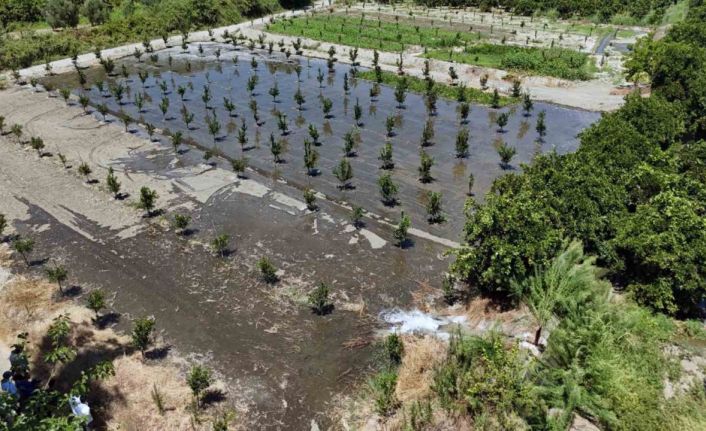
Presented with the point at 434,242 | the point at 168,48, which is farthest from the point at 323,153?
the point at 168,48

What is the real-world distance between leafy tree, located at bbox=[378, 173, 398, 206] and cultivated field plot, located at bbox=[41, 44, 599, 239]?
192 mm

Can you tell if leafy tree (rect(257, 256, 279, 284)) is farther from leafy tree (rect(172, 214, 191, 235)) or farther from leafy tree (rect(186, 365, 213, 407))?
leafy tree (rect(186, 365, 213, 407))

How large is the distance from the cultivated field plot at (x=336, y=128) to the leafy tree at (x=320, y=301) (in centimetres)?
519

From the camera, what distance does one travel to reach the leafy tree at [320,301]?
1334 centimetres

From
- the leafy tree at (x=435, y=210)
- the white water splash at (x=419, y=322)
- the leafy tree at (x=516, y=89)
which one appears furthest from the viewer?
the leafy tree at (x=516, y=89)

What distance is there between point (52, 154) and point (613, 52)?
3864 cm

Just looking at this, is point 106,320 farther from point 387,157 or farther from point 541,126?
point 541,126

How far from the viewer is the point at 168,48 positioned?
4219cm

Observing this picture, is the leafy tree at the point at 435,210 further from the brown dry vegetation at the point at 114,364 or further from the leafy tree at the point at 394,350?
the brown dry vegetation at the point at 114,364

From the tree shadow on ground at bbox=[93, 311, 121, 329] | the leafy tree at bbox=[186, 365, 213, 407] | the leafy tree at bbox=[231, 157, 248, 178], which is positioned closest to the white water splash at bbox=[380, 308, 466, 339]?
the leafy tree at bbox=[186, 365, 213, 407]

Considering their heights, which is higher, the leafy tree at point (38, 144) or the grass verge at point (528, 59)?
the grass verge at point (528, 59)

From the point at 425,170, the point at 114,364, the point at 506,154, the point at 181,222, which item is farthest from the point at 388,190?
the point at 114,364

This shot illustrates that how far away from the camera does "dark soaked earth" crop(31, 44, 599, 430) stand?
12.0 meters

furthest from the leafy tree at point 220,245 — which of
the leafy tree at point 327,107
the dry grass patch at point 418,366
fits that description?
the leafy tree at point 327,107
